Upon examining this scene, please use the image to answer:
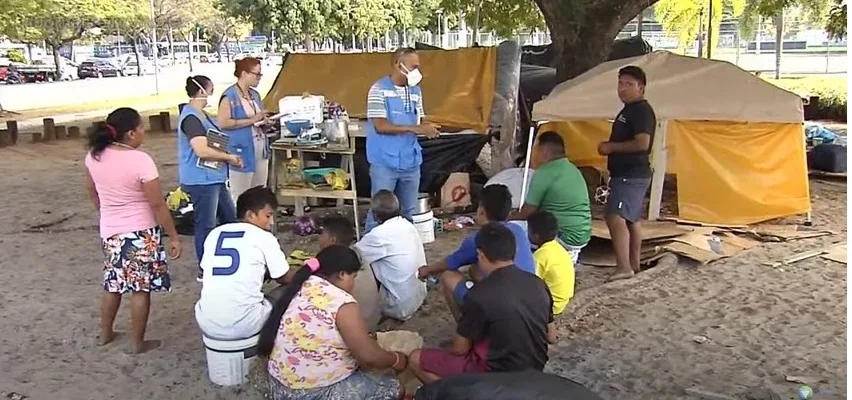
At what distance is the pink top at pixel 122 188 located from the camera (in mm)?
4438

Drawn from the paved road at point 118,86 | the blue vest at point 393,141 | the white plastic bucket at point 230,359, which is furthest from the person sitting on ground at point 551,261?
the paved road at point 118,86

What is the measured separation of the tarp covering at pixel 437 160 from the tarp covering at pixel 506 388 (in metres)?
5.54

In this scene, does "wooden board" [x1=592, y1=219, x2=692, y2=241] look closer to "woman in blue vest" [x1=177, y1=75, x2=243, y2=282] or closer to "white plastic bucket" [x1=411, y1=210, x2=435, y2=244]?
"white plastic bucket" [x1=411, y1=210, x2=435, y2=244]

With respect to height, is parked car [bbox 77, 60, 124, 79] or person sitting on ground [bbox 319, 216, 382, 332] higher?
parked car [bbox 77, 60, 124, 79]

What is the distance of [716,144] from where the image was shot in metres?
7.84

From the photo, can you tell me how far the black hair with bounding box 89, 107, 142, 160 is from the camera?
4418 millimetres

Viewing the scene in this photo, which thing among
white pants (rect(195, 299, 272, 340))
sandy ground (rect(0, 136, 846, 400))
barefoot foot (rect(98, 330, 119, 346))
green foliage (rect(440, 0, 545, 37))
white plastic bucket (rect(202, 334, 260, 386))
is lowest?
sandy ground (rect(0, 136, 846, 400))

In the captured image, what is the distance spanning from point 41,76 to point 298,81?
31.8 metres

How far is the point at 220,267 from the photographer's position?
13.4 feet

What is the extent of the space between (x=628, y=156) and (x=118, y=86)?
29053 millimetres

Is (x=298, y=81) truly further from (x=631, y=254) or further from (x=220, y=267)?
(x=220, y=267)

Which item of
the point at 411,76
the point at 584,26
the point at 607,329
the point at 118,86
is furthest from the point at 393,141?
the point at 118,86

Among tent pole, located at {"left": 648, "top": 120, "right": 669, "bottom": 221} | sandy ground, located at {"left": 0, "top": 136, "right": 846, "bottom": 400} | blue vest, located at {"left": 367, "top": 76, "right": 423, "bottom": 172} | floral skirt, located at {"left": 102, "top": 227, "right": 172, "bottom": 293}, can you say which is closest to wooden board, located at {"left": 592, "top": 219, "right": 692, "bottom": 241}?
tent pole, located at {"left": 648, "top": 120, "right": 669, "bottom": 221}

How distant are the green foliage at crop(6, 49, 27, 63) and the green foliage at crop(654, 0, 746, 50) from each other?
3747 centimetres
